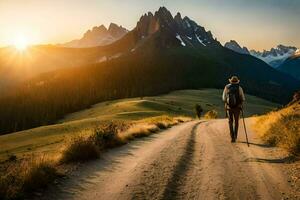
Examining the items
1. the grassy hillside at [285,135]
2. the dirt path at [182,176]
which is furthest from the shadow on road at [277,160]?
the grassy hillside at [285,135]

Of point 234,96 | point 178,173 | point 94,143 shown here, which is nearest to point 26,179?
point 178,173

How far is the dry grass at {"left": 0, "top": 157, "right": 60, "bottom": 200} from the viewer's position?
1027cm

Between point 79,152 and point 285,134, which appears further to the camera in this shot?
point 285,134

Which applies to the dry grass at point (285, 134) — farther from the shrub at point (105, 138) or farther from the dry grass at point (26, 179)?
the dry grass at point (26, 179)

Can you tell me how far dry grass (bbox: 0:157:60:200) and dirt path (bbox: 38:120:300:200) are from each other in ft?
1.51

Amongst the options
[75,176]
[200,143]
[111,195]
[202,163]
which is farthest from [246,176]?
[200,143]

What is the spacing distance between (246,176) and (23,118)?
6663 inches

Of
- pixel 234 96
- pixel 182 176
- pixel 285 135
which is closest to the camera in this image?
pixel 182 176

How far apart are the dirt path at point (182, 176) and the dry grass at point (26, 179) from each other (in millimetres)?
462

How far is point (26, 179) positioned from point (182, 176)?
14.5 feet

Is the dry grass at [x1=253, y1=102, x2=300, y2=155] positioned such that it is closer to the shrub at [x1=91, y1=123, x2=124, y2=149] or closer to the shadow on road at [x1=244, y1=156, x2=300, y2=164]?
the shadow on road at [x1=244, y1=156, x2=300, y2=164]

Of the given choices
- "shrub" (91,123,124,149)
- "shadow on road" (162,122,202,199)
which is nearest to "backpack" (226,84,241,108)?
"shadow on road" (162,122,202,199)

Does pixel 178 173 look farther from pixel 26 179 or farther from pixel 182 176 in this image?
pixel 26 179

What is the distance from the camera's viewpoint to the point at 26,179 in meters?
11.2
